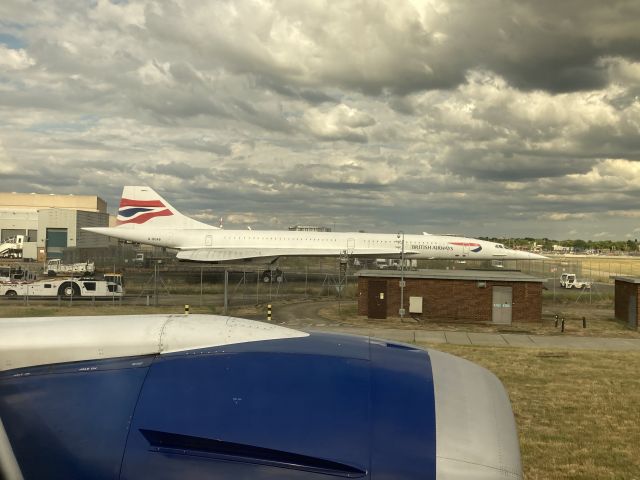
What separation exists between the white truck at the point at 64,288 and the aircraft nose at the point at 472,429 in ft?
109

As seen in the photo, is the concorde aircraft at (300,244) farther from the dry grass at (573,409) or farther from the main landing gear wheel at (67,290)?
the dry grass at (573,409)

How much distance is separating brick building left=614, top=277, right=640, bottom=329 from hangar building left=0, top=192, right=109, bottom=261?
68.3 meters

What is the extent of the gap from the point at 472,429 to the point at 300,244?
47.4 meters

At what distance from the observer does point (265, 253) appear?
161ft

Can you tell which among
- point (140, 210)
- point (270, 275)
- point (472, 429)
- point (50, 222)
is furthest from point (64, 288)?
point (50, 222)

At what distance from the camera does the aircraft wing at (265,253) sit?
48.1 meters

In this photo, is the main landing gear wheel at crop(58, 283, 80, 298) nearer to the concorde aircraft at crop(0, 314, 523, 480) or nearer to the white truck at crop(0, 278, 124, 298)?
the white truck at crop(0, 278, 124, 298)

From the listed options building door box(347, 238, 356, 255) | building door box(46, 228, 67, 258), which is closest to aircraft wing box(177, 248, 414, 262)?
building door box(347, 238, 356, 255)

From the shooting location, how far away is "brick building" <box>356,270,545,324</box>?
29.5m

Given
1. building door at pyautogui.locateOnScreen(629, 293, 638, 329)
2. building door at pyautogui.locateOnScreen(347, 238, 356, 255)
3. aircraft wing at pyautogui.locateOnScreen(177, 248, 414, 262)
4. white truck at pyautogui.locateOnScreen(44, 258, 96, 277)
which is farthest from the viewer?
building door at pyautogui.locateOnScreen(347, 238, 356, 255)

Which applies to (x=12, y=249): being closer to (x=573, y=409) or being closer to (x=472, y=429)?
(x=573, y=409)

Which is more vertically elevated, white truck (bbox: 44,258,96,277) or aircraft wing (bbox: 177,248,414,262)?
aircraft wing (bbox: 177,248,414,262)

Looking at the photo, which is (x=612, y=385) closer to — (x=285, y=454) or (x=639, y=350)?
(x=639, y=350)

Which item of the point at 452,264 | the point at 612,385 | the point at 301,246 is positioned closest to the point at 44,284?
the point at 301,246
